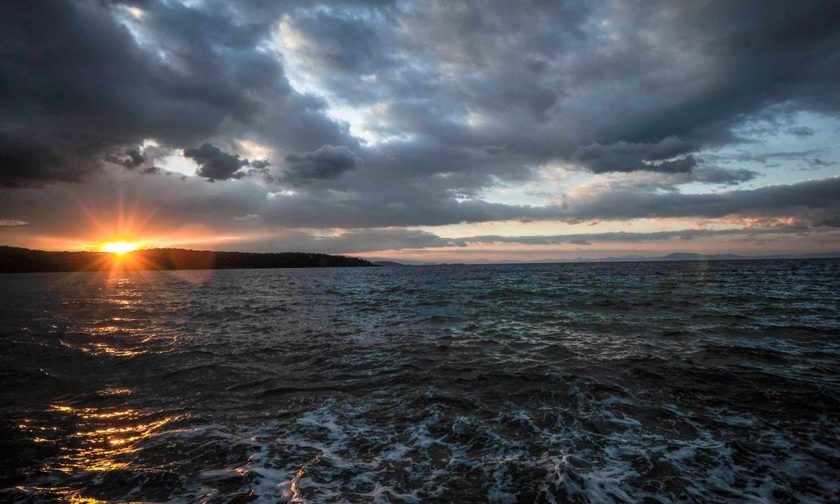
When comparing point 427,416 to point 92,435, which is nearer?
point 92,435

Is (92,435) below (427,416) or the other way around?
the other way around

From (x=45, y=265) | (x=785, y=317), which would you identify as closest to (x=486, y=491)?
(x=785, y=317)

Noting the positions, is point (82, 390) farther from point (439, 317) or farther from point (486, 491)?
point (439, 317)

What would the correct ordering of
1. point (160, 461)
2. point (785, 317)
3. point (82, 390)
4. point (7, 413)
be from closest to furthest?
point (160, 461) → point (7, 413) → point (82, 390) → point (785, 317)

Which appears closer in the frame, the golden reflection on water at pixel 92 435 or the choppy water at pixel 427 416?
the choppy water at pixel 427 416

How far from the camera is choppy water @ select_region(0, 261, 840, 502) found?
5781mm

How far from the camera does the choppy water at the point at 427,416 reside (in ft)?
19.0

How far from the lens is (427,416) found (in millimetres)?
8516

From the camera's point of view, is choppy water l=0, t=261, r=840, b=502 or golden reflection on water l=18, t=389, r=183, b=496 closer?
choppy water l=0, t=261, r=840, b=502

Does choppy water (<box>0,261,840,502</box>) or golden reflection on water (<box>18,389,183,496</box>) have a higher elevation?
golden reflection on water (<box>18,389,183,496</box>)

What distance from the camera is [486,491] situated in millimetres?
5586

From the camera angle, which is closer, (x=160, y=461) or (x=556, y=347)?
(x=160, y=461)

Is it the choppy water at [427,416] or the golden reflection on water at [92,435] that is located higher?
the golden reflection on water at [92,435]

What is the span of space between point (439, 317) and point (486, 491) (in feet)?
59.5
